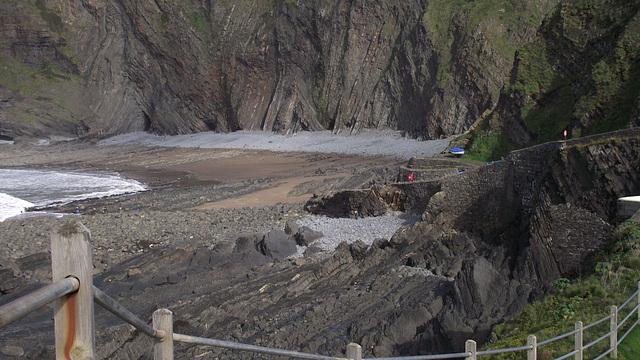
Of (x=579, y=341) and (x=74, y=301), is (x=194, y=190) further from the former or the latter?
(x=74, y=301)

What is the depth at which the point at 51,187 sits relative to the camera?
1396 inches

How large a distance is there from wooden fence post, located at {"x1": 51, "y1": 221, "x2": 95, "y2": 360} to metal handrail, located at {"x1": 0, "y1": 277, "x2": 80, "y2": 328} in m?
0.04

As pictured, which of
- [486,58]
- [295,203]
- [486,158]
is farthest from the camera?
[486,58]

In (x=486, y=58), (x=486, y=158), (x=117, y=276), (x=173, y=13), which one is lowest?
(x=117, y=276)

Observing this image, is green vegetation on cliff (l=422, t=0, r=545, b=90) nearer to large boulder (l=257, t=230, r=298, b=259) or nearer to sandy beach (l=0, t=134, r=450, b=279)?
sandy beach (l=0, t=134, r=450, b=279)

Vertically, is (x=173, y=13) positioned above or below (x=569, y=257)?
above

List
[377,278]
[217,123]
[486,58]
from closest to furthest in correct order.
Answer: [377,278] < [486,58] < [217,123]

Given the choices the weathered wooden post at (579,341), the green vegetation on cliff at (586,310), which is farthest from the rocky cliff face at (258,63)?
the weathered wooden post at (579,341)

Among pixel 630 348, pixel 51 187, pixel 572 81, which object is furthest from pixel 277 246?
pixel 51 187

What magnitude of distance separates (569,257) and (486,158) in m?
12.4

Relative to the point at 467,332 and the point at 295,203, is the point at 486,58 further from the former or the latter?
the point at 467,332

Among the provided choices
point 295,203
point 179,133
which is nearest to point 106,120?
point 179,133

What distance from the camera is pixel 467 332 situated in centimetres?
815

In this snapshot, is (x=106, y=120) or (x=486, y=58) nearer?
(x=486, y=58)
